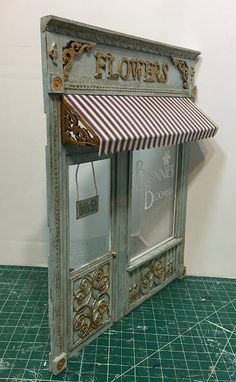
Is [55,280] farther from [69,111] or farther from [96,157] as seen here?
[69,111]

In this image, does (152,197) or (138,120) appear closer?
(138,120)

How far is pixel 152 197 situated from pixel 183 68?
151 centimetres

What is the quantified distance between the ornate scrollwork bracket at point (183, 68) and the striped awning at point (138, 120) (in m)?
0.25

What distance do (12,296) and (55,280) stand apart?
1.59 m

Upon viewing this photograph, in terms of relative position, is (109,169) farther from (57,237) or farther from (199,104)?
(199,104)

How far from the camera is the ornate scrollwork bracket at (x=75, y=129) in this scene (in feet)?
8.55

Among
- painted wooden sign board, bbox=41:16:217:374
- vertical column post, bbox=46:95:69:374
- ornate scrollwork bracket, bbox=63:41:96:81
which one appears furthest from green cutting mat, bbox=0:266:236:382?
ornate scrollwork bracket, bbox=63:41:96:81

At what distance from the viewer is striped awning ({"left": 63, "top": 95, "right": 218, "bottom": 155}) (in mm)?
2652

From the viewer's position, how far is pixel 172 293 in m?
4.39

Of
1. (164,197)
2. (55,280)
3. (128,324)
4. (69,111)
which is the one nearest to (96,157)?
(69,111)

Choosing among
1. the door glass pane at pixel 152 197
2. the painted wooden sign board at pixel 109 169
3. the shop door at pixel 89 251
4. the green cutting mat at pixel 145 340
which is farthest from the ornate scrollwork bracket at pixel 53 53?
the green cutting mat at pixel 145 340

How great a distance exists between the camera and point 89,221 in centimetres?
349

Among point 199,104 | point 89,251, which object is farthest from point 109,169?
point 199,104

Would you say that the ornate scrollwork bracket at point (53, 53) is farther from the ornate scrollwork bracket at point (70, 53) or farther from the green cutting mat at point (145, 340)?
the green cutting mat at point (145, 340)
